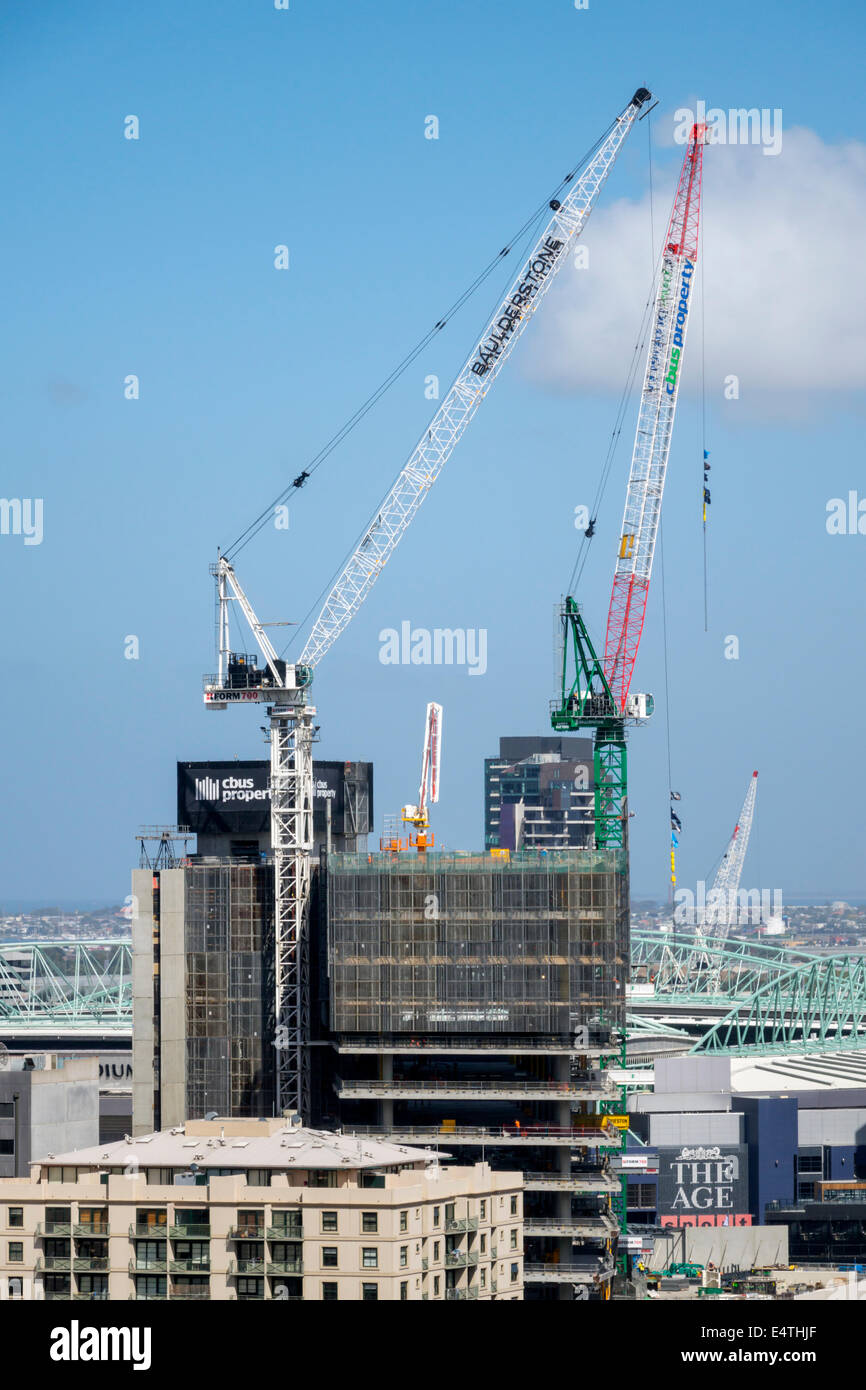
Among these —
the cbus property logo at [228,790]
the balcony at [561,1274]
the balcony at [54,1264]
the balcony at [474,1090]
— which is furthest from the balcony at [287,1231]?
the cbus property logo at [228,790]

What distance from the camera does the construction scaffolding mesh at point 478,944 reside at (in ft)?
335

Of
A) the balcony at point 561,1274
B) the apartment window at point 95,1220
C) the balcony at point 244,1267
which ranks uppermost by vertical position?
the apartment window at point 95,1220

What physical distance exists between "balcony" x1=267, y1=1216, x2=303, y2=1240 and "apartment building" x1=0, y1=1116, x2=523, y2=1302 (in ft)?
0.16

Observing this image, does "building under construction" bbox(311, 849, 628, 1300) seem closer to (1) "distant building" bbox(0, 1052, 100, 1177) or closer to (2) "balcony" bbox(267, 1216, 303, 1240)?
(1) "distant building" bbox(0, 1052, 100, 1177)

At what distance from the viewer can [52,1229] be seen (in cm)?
7475

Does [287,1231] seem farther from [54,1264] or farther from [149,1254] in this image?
[54,1264]

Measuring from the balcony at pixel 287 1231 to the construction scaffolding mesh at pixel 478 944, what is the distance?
3083cm

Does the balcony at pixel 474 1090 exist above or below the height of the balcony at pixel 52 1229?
above

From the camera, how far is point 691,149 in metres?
142

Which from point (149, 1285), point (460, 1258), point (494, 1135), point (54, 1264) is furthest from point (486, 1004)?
point (54, 1264)

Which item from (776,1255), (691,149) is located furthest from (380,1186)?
(691,149)
